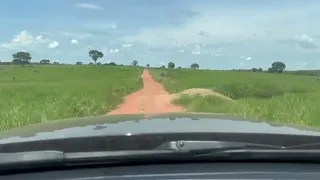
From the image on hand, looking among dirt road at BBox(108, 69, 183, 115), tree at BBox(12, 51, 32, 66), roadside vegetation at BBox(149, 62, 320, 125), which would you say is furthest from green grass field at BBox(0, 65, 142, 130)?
tree at BBox(12, 51, 32, 66)

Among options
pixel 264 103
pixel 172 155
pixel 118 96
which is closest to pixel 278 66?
pixel 118 96

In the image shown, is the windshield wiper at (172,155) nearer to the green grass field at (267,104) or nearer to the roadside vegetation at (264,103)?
the roadside vegetation at (264,103)

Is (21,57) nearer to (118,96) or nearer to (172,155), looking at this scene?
(118,96)

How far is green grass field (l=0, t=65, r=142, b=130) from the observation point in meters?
20.6

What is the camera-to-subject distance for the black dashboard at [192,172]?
6.10ft

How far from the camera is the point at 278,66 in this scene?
104 meters

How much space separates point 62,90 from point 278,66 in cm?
7075

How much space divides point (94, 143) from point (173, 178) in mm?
355

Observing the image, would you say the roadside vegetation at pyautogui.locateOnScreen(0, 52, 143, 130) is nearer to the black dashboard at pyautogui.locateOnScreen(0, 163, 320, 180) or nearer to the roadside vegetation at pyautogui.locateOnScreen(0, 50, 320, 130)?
the roadside vegetation at pyautogui.locateOnScreen(0, 50, 320, 130)

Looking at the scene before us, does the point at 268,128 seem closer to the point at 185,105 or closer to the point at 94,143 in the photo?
the point at 94,143

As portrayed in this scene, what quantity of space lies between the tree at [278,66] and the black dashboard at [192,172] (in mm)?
102505

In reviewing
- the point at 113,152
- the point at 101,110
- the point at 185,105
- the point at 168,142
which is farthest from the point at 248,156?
the point at 185,105

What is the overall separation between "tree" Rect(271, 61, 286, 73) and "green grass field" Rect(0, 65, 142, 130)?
27958mm

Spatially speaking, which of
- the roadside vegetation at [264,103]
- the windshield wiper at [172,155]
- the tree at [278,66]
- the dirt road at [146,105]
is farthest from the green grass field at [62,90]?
the tree at [278,66]
